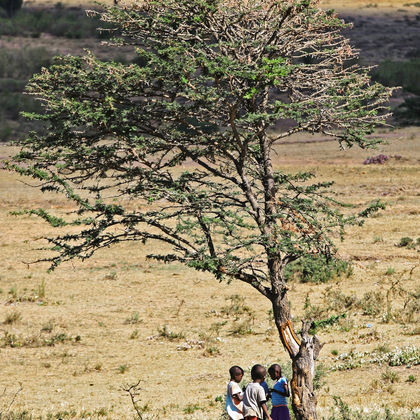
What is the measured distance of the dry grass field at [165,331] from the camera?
15672 millimetres

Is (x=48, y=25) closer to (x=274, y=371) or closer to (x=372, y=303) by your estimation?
(x=372, y=303)

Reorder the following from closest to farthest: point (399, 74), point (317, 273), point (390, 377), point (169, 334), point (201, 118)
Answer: point (201, 118) < point (390, 377) < point (169, 334) < point (317, 273) < point (399, 74)

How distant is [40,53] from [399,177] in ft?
175

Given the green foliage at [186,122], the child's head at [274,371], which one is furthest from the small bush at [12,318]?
the child's head at [274,371]

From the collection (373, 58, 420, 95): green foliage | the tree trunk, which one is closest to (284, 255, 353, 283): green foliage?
the tree trunk

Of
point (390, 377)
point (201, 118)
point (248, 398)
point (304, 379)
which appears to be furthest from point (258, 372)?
point (390, 377)

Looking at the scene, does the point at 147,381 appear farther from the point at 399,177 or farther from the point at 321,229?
the point at 399,177

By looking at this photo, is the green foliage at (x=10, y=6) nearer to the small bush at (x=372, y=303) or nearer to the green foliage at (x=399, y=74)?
the green foliage at (x=399, y=74)

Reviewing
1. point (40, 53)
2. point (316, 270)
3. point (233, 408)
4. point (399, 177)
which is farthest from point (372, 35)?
point (233, 408)

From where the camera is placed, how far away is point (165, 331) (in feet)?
67.7

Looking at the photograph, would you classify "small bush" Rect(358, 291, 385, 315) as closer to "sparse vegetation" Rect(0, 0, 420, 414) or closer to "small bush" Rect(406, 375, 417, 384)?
"sparse vegetation" Rect(0, 0, 420, 414)

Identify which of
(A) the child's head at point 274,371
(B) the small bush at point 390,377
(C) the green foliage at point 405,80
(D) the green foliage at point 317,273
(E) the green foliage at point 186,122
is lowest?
(C) the green foliage at point 405,80

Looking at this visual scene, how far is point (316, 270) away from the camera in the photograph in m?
25.5

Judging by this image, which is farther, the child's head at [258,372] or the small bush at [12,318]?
the small bush at [12,318]
